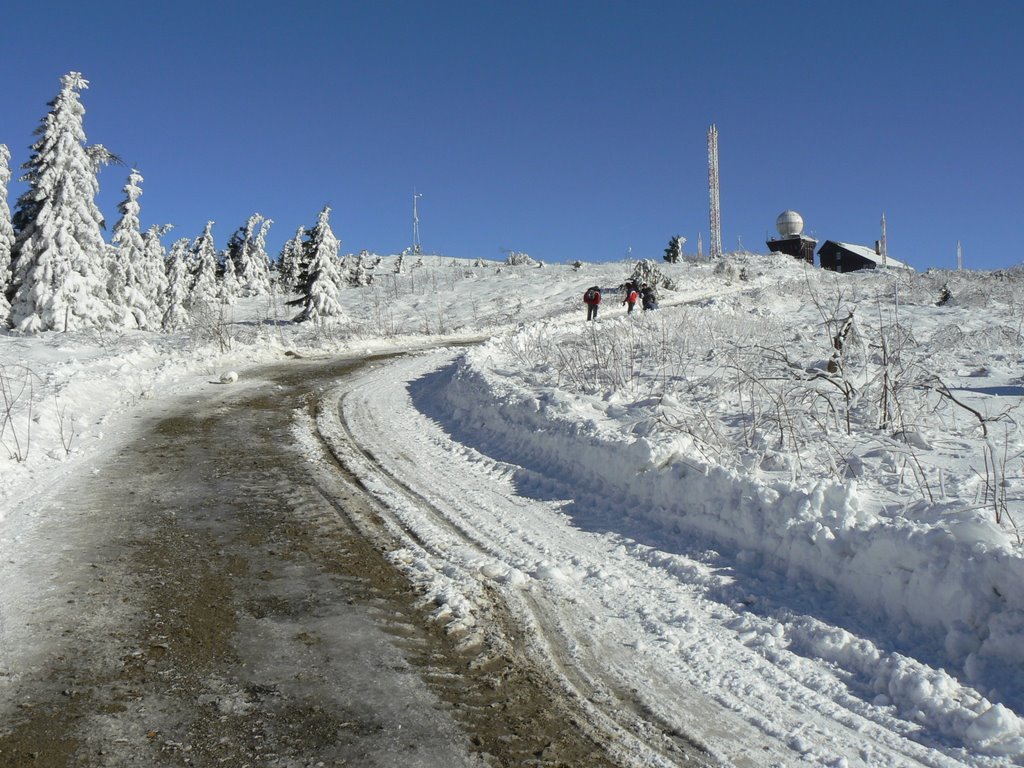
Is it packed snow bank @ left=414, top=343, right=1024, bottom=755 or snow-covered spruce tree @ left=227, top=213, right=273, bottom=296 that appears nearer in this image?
packed snow bank @ left=414, top=343, right=1024, bottom=755

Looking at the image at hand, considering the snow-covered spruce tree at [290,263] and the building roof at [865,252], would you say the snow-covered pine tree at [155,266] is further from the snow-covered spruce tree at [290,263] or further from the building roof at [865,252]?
the building roof at [865,252]

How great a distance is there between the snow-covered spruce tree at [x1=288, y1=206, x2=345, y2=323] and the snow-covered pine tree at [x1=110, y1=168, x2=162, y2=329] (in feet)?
29.6

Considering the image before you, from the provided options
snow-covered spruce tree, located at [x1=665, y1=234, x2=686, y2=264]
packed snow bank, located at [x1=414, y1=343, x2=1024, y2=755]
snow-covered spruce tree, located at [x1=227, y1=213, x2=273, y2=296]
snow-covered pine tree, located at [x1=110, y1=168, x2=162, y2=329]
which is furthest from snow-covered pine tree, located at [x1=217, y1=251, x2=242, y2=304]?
packed snow bank, located at [x1=414, y1=343, x2=1024, y2=755]

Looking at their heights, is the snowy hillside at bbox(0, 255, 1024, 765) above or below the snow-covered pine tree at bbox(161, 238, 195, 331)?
below

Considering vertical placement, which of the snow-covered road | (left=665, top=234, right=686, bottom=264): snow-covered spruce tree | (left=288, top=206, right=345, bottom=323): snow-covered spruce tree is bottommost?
the snow-covered road

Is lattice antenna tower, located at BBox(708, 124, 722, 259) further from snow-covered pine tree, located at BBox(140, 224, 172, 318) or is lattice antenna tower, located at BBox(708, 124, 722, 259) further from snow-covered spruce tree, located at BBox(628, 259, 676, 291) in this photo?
snow-covered pine tree, located at BBox(140, 224, 172, 318)

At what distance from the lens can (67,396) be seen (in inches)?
389

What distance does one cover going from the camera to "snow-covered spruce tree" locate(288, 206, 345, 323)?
38.6m

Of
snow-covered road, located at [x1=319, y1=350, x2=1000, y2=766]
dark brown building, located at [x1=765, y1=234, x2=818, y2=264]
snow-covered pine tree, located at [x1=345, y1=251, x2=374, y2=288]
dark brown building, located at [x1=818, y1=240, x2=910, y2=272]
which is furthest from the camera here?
dark brown building, located at [x1=765, y1=234, x2=818, y2=264]

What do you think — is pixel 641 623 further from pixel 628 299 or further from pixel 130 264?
pixel 130 264

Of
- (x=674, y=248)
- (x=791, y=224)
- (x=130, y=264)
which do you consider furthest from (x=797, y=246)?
(x=130, y=264)

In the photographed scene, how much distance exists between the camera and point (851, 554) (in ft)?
14.4

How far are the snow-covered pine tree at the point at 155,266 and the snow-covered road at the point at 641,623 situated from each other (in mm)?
51085

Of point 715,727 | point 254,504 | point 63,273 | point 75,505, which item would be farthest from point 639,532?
point 63,273
